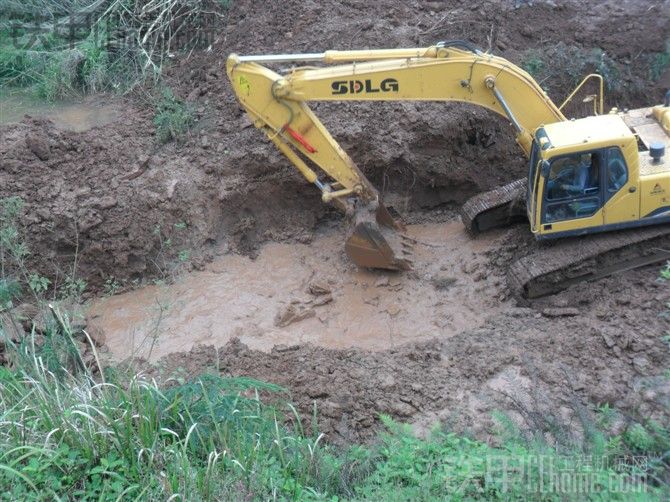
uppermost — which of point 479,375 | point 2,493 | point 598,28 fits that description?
point 598,28

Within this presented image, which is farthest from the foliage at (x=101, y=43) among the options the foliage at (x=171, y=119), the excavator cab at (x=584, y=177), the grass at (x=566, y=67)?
the excavator cab at (x=584, y=177)

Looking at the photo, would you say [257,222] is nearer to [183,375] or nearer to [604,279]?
[183,375]

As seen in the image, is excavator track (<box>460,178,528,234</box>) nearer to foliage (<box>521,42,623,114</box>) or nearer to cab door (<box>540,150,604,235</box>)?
cab door (<box>540,150,604,235</box>)

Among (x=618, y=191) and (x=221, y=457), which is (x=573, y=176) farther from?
(x=221, y=457)

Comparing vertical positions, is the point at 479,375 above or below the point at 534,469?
below

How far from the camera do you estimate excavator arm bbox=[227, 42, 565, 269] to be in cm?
807

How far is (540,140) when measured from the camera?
778 cm

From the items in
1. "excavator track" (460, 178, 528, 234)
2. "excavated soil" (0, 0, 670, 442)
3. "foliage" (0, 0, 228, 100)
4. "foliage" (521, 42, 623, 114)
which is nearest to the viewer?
"excavated soil" (0, 0, 670, 442)

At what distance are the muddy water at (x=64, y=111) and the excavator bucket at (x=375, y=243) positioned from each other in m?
4.14

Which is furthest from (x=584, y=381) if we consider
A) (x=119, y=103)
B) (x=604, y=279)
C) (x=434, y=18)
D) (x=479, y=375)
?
(x=119, y=103)

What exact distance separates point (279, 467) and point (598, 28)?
852 cm

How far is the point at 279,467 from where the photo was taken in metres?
5.35

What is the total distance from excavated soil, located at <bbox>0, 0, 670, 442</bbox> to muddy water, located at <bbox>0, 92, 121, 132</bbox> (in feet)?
0.34

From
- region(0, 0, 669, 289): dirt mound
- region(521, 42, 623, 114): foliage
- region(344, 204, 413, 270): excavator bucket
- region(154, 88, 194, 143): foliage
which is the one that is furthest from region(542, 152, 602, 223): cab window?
region(154, 88, 194, 143): foliage
